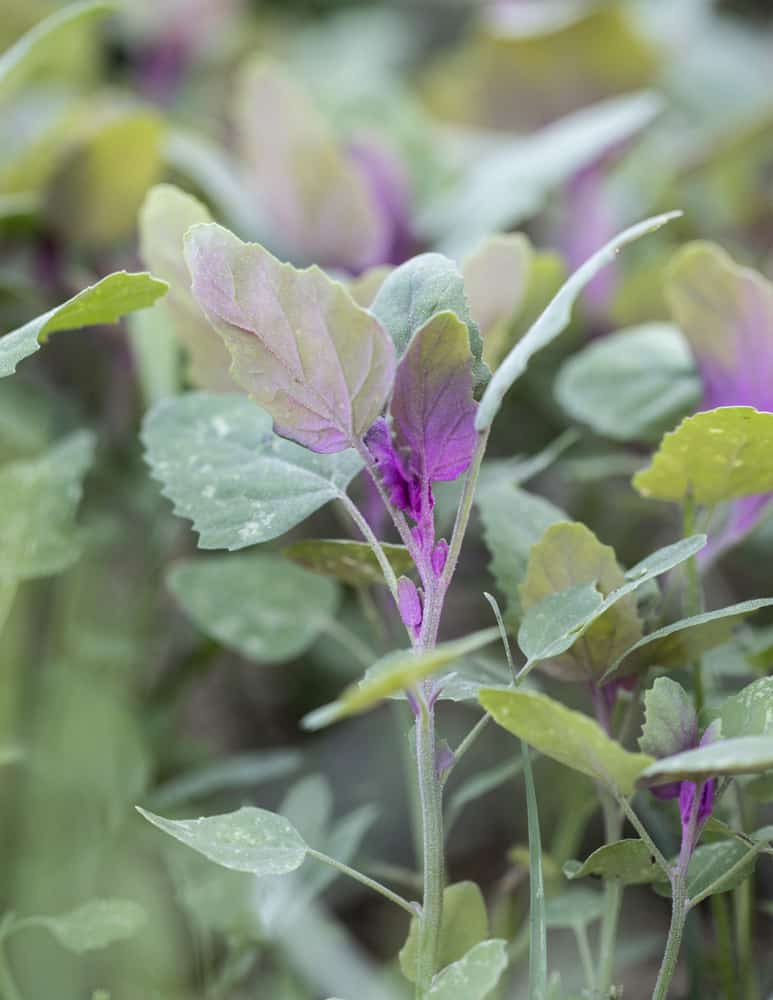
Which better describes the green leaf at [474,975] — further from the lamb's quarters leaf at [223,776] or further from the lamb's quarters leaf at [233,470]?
the lamb's quarters leaf at [223,776]

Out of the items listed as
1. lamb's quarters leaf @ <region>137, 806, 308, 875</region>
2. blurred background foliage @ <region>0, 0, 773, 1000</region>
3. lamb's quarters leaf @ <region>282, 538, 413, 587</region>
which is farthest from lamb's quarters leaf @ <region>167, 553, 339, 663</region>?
lamb's quarters leaf @ <region>137, 806, 308, 875</region>

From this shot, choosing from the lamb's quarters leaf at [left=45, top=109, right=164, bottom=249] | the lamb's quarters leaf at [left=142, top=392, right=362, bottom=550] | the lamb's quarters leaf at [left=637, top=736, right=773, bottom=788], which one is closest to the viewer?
the lamb's quarters leaf at [left=637, top=736, right=773, bottom=788]

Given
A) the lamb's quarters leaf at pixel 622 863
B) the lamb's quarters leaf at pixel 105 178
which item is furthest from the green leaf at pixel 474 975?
the lamb's quarters leaf at pixel 105 178

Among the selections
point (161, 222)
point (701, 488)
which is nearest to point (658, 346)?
point (701, 488)

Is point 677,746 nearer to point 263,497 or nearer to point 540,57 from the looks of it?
point 263,497

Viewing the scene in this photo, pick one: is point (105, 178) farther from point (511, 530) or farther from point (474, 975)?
point (474, 975)

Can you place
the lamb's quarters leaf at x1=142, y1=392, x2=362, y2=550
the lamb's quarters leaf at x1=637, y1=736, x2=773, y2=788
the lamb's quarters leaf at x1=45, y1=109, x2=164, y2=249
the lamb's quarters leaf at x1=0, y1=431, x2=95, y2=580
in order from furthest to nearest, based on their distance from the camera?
1. the lamb's quarters leaf at x1=45, y1=109, x2=164, y2=249
2. the lamb's quarters leaf at x1=0, y1=431, x2=95, y2=580
3. the lamb's quarters leaf at x1=142, y1=392, x2=362, y2=550
4. the lamb's quarters leaf at x1=637, y1=736, x2=773, y2=788

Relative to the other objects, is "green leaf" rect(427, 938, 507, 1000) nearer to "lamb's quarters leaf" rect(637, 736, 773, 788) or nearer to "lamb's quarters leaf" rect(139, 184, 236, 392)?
"lamb's quarters leaf" rect(637, 736, 773, 788)

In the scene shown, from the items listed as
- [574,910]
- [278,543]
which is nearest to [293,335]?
[574,910]
